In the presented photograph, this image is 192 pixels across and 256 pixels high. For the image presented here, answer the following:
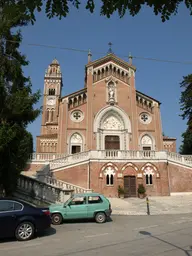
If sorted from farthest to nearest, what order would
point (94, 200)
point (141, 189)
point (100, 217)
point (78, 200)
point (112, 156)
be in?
point (112, 156) → point (141, 189) → point (94, 200) → point (78, 200) → point (100, 217)

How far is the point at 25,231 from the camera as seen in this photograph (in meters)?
7.42

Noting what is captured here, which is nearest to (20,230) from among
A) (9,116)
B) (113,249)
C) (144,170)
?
(113,249)

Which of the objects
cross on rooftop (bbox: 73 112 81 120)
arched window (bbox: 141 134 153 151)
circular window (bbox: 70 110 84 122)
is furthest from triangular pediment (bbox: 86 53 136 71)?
arched window (bbox: 141 134 153 151)

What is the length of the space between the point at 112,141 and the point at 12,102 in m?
21.3

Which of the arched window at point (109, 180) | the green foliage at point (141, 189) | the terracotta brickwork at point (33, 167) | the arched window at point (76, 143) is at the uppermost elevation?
the arched window at point (76, 143)

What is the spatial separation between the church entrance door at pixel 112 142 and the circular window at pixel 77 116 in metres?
4.55

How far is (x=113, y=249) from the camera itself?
6.20 m

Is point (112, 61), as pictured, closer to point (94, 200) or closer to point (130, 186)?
point (130, 186)

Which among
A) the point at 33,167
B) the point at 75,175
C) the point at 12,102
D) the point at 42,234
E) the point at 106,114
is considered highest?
the point at 106,114

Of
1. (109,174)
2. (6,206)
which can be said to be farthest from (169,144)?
(6,206)

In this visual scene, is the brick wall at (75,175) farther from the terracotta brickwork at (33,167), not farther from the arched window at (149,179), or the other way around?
the arched window at (149,179)

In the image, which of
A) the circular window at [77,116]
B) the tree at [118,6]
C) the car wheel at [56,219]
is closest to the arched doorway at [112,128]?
the circular window at [77,116]

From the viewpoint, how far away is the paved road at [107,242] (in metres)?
5.96

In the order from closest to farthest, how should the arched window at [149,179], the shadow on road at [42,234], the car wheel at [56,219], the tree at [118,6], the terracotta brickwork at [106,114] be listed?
the tree at [118,6]
the shadow on road at [42,234]
the car wheel at [56,219]
the arched window at [149,179]
the terracotta brickwork at [106,114]
